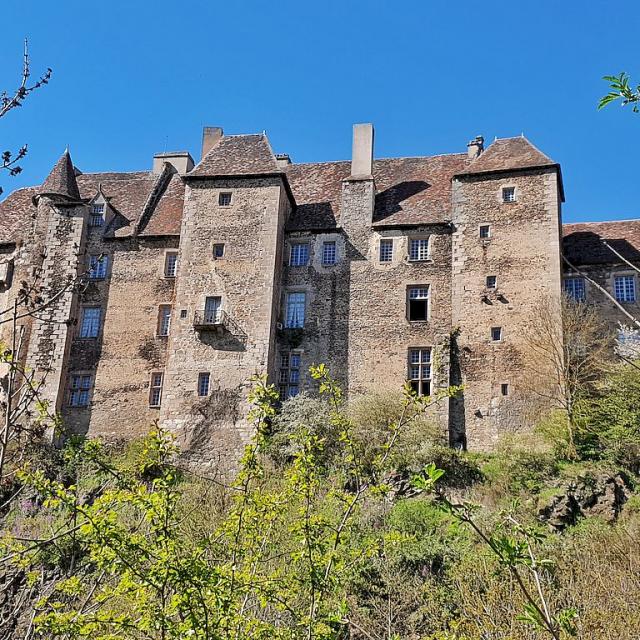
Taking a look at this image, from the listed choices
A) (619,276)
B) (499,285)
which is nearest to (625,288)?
(619,276)

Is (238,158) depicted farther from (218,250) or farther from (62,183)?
(62,183)

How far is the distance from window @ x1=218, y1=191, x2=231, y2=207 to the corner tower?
0.04 meters

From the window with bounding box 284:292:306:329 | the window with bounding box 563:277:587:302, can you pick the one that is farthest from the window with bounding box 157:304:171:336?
the window with bounding box 563:277:587:302

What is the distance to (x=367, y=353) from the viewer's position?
31.7 metres

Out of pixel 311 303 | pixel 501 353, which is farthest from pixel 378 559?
pixel 311 303

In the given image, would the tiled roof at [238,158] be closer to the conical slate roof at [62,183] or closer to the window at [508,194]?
the conical slate roof at [62,183]

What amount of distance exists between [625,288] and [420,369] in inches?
307

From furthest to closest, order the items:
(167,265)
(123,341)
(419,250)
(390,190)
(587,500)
Result: (390,190)
(167,265)
(123,341)
(419,250)
(587,500)

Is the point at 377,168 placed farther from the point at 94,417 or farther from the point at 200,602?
the point at 200,602

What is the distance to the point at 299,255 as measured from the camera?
3384 cm

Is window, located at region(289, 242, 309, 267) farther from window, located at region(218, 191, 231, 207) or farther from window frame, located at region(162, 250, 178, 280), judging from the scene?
window frame, located at region(162, 250, 178, 280)

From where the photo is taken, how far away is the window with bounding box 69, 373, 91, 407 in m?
33.1

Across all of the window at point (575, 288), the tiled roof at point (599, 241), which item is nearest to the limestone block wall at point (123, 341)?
the window at point (575, 288)

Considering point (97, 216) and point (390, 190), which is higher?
point (390, 190)
